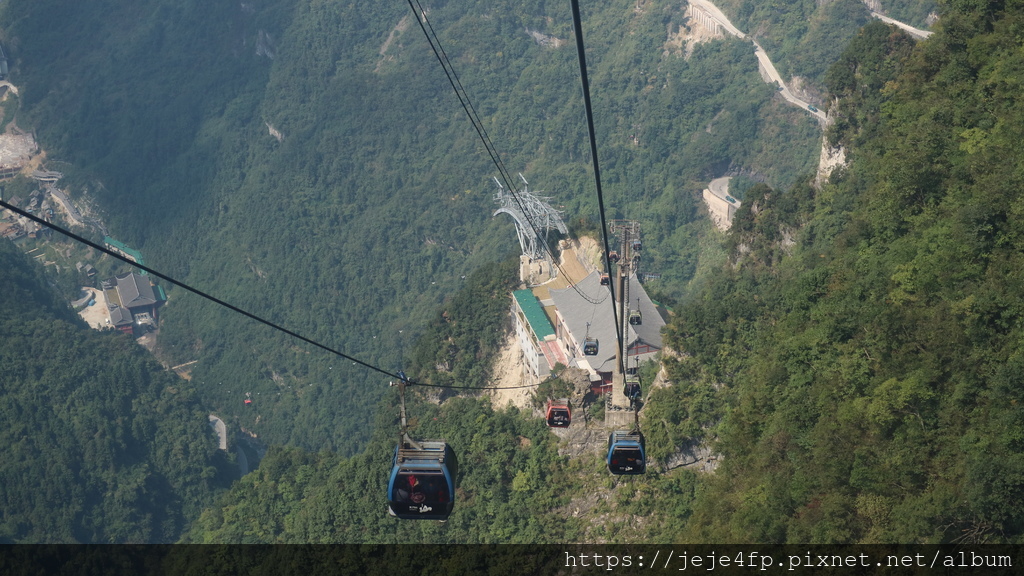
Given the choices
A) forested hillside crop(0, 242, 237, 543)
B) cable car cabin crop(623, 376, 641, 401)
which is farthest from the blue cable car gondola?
forested hillside crop(0, 242, 237, 543)

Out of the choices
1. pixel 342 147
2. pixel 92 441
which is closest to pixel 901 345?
pixel 92 441

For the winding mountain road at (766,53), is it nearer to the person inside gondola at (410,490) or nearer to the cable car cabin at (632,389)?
the cable car cabin at (632,389)

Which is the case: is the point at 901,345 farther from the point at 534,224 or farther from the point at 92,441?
the point at 92,441

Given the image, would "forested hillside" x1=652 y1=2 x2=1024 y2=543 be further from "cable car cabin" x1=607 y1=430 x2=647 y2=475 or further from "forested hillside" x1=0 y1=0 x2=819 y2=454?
"forested hillside" x1=0 y1=0 x2=819 y2=454

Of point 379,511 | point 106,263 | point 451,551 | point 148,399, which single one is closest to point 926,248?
point 451,551

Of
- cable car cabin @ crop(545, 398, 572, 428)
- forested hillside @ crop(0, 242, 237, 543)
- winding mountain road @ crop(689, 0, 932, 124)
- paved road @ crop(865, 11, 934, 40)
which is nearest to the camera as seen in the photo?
cable car cabin @ crop(545, 398, 572, 428)

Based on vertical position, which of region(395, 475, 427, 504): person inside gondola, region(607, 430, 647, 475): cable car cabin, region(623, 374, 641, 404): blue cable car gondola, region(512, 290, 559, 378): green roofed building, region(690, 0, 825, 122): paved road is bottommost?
region(690, 0, 825, 122): paved road
